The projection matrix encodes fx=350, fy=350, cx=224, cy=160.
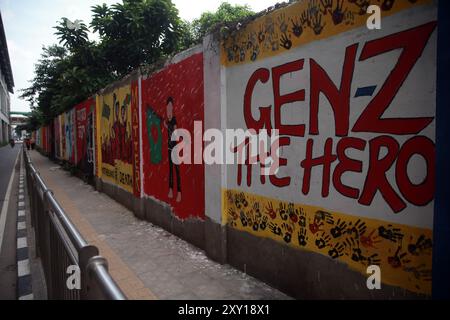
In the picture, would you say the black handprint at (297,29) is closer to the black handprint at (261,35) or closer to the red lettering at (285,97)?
the red lettering at (285,97)

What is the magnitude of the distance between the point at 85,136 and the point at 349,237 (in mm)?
12332

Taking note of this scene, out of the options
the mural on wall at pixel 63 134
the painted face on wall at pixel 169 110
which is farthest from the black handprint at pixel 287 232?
the mural on wall at pixel 63 134

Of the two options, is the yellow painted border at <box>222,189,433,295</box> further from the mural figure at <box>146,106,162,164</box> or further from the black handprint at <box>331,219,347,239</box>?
the mural figure at <box>146,106,162,164</box>

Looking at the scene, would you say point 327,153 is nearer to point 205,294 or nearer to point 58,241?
point 205,294

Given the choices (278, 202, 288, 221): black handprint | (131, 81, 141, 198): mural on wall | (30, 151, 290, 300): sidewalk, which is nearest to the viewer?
(278, 202, 288, 221): black handprint

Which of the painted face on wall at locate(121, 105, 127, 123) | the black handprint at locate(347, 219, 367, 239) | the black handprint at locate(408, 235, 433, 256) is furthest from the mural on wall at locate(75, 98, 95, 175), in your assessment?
the black handprint at locate(408, 235, 433, 256)

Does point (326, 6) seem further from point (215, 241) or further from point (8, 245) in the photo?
point (8, 245)

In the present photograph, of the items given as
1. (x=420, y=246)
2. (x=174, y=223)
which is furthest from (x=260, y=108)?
(x=174, y=223)

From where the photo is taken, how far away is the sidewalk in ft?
12.8

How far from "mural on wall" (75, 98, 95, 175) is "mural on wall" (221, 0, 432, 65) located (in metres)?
8.55

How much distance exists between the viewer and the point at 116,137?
9.33m

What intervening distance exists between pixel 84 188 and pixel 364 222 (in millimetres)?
10816

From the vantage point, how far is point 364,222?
290 centimetres
